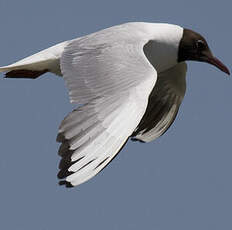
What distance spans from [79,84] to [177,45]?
1.93 metres

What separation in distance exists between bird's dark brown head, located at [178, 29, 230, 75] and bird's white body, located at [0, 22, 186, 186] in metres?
0.10

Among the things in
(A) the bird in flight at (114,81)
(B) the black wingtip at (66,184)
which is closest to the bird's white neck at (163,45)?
(A) the bird in flight at (114,81)

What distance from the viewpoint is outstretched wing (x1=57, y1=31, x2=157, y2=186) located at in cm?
701

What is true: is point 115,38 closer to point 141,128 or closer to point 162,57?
point 162,57

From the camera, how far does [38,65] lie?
9109 millimetres

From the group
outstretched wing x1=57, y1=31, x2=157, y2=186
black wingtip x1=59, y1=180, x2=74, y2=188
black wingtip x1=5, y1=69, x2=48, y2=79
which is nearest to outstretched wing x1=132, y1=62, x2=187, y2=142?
black wingtip x1=5, y1=69, x2=48, y2=79

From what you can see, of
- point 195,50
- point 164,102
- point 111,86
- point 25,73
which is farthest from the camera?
point 164,102

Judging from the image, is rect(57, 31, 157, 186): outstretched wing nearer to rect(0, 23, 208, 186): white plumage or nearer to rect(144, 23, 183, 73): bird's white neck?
rect(0, 23, 208, 186): white plumage

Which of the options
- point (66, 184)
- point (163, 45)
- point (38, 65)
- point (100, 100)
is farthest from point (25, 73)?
point (66, 184)

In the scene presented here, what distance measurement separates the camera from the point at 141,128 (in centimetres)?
993

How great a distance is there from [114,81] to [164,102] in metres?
2.40

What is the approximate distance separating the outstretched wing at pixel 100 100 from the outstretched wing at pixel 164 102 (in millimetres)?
1564

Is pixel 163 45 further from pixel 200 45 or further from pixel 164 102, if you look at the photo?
pixel 164 102

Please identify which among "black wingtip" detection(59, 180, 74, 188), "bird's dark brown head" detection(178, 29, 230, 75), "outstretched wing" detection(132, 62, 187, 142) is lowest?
"black wingtip" detection(59, 180, 74, 188)
